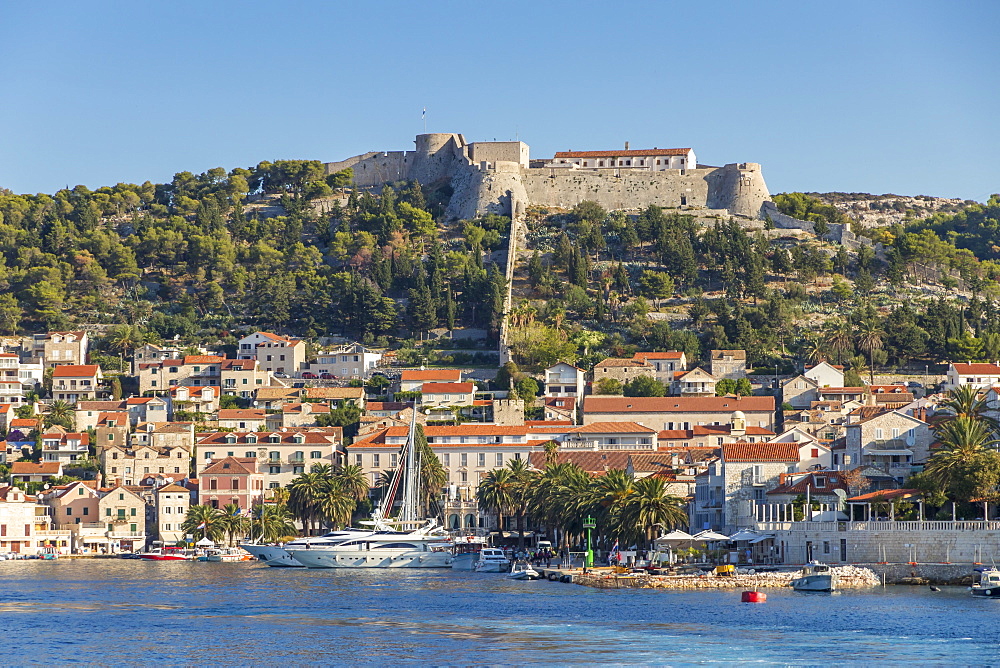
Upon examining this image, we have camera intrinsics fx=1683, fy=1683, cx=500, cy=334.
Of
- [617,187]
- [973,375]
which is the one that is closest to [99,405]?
[617,187]

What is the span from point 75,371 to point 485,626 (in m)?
88.5

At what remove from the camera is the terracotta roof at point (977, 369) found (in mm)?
126375

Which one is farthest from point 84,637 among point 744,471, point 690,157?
point 690,157

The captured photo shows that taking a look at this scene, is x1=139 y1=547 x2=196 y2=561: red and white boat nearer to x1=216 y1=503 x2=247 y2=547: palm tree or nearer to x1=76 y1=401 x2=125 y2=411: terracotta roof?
x1=216 y1=503 x2=247 y2=547: palm tree

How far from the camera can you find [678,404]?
407 feet

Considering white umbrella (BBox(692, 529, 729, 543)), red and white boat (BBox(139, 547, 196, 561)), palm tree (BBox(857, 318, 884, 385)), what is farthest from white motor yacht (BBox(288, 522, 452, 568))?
palm tree (BBox(857, 318, 884, 385))

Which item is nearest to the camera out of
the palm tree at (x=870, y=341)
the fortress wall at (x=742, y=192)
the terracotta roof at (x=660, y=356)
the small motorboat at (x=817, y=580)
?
the small motorboat at (x=817, y=580)

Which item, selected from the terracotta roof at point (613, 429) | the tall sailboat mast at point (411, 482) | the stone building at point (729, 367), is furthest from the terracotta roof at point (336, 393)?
the stone building at point (729, 367)

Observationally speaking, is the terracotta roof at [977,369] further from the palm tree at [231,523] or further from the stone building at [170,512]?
the stone building at [170,512]

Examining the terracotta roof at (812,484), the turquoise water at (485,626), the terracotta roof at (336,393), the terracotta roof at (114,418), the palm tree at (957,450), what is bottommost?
the turquoise water at (485,626)

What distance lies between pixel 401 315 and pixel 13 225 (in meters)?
53.8

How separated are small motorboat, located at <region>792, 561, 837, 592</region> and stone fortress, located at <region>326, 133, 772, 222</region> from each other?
105m

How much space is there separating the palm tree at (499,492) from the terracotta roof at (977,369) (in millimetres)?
40046

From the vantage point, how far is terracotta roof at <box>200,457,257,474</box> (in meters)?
116
